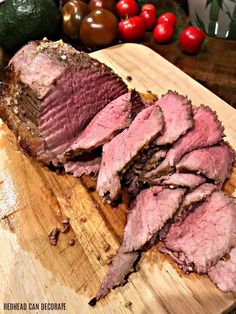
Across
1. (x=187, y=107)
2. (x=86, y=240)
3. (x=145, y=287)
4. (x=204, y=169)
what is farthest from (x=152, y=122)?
(x=145, y=287)

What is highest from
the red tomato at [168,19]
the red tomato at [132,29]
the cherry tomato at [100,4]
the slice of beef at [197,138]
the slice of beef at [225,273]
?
the cherry tomato at [100,4]

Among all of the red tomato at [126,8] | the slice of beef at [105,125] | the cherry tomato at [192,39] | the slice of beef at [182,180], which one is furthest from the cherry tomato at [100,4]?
the slice of beef at [182,180]

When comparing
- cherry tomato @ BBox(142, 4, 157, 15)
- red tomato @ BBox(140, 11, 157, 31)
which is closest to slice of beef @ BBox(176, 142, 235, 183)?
red tomato @ BBox(140, 11, 157, 31)

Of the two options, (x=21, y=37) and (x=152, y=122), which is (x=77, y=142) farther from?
(x=21, y=37)

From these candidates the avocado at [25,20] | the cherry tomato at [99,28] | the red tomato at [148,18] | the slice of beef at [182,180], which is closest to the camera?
the slice of beef at [182,180]

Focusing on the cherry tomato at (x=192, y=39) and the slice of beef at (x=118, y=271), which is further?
the cherry tomato at (x=192, y=39)

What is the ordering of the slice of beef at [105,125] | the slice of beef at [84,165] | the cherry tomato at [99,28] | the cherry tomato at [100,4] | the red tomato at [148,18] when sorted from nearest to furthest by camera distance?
the slice of beef at [105,125]
the slice of beef at [84,165]
the cherry tomato at [99,28]
the cherry tomato at [100,4]
the red tomato at [148,18]

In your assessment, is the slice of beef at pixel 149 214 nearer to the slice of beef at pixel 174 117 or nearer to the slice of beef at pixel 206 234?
the slice of beef at pixel 206 234
